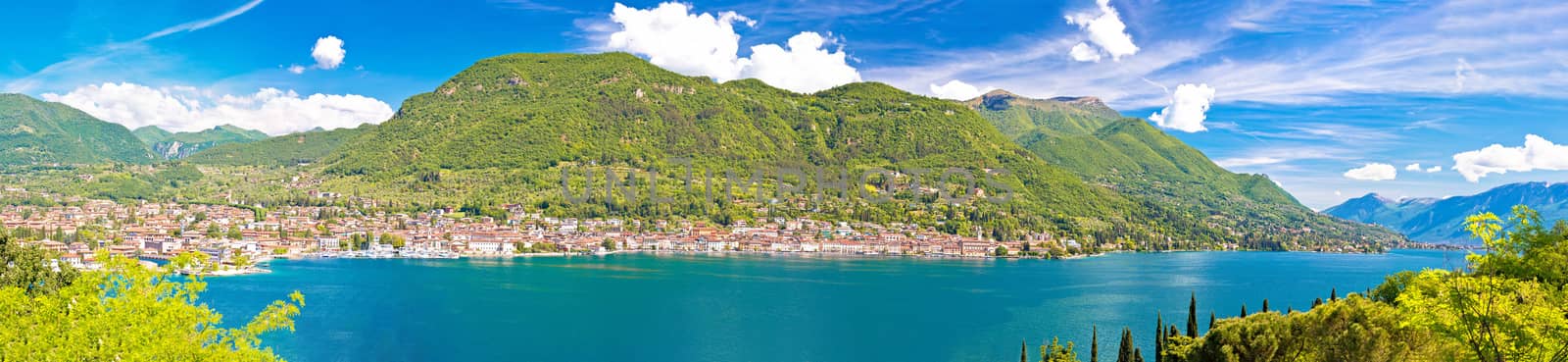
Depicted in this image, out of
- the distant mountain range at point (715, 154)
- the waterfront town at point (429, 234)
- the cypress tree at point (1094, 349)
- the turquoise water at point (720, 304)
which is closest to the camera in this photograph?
the cypress tree at point (1094, 349)

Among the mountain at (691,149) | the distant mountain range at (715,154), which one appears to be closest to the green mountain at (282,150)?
the distant mountain range at (715,154)

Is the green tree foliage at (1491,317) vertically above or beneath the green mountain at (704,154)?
beneath

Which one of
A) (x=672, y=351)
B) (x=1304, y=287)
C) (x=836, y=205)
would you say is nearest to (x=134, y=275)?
(x=672, y=351)

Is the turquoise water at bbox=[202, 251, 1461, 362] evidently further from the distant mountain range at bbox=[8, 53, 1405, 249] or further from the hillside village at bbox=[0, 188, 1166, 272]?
the distant mountain range at bbox=[8, 53, 1405, 249]

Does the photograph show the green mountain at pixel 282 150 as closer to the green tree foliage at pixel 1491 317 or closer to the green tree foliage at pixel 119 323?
the green tree foliage at pixel 119 323

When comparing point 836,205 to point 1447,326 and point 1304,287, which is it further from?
point 1447,326

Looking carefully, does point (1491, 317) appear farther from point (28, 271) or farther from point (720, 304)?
point (720, 304)

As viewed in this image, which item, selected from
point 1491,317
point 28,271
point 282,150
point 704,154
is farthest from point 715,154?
point 1491,317
